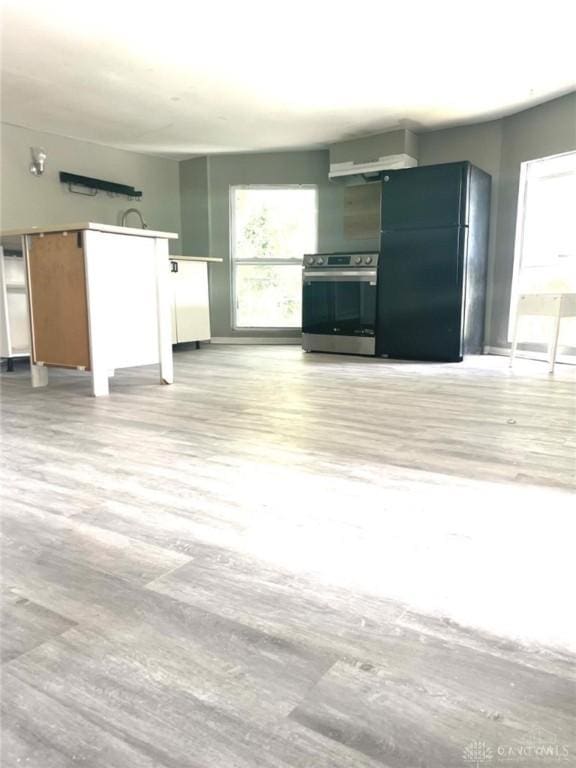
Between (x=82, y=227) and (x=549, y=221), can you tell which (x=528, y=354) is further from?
(x=82, y=227)

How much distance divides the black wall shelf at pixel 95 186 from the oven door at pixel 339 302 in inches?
87.8

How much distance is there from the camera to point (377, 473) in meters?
1.86

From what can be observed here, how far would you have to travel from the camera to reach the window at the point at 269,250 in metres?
6.34

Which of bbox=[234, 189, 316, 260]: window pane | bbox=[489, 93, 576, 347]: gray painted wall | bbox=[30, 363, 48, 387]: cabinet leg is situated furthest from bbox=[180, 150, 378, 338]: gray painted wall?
bbox=[30, 363, 48, 387]: cabinet leg

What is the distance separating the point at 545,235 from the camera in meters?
4.84

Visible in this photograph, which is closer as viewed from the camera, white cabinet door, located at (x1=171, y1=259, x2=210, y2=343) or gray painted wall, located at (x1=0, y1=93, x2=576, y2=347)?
gray painted wall, located at (x1=0, y1=93, x2=576, y2=347)

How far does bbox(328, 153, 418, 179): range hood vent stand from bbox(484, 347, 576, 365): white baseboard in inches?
76.1

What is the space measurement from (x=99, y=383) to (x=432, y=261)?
3.01 metres

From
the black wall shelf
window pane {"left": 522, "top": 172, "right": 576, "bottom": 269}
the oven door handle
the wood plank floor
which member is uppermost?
the black wall shelf

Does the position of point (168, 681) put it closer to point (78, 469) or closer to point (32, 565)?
point (32, 565)

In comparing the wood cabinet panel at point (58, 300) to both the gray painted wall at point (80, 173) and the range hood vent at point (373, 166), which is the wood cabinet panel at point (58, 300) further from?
the range hood vent at point (373, 166)

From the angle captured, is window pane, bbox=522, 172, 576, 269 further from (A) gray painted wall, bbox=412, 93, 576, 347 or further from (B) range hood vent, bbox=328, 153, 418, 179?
(B) range hood vent, bbox=328, 153, 418, 179

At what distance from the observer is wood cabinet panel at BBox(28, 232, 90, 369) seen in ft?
10.2

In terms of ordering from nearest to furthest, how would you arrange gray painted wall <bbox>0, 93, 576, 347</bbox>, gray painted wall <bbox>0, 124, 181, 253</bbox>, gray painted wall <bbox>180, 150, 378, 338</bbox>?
gray painted wall <bbox>0, 93, 576, 347</bbox>, gray painted wall <bbox>0, 124, 181, 253</bbox>, gray painted wall <bbox>180, 150, 378, 338</bbox>
